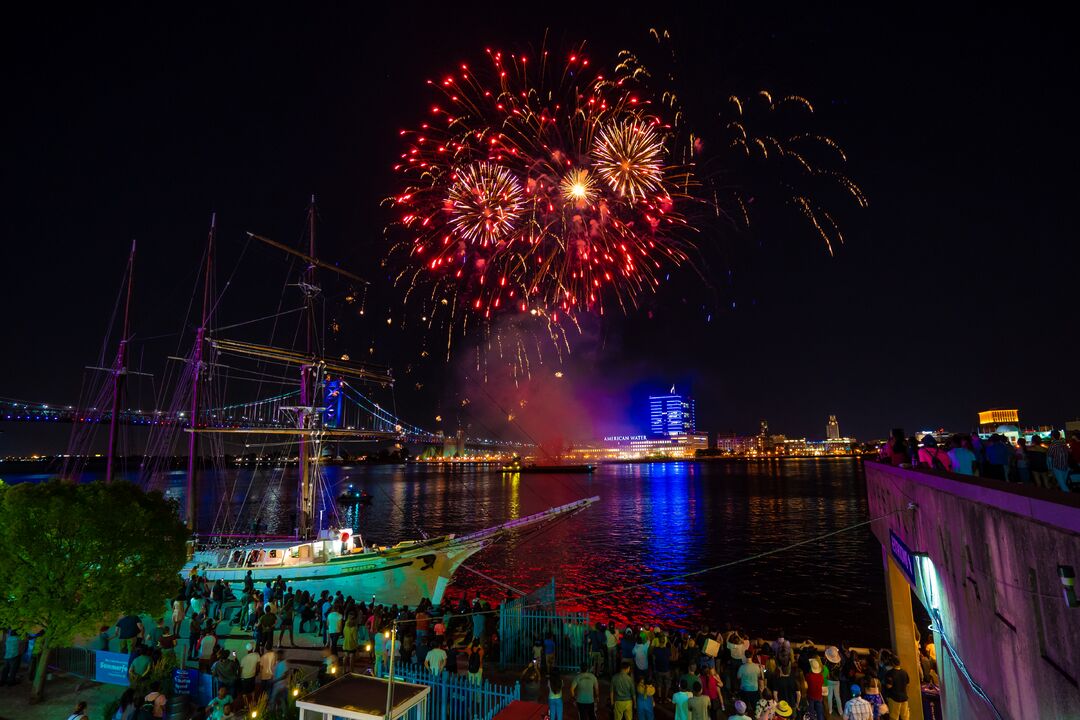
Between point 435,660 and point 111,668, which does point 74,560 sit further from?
point 435,660

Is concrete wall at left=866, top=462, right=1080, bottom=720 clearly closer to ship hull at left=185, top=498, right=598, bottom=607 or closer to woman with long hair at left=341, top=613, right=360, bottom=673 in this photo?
woman with long hair at left=341, top=613, right=360, bottom=673

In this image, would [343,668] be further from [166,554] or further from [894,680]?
[894,680]

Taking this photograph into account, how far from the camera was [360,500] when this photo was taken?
99.2m

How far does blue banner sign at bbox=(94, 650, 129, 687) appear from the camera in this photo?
12.2 metres

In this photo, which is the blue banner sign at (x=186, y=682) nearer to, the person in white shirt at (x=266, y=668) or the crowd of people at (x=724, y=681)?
the person in white shirt at (x=266, y=668)

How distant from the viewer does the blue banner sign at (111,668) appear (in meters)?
12.2

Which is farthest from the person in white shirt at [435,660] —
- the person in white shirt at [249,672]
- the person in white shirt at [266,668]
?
the person in white shirt at [249,672]

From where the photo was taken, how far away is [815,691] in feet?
35.5

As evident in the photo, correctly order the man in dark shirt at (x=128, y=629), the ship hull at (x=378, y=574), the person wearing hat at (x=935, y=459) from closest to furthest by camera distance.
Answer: the person wearing hat at (x=935, y=459) → the man in dark shirt at (x=128, y=629) → the ship hull at (x=378, y=574)

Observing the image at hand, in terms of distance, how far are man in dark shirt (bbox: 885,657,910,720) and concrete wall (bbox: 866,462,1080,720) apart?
711 mm

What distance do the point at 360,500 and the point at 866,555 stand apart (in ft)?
260

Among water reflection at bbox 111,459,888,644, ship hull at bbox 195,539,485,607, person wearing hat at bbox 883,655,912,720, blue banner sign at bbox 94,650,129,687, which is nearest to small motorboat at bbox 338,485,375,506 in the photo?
water reflection at bbox 111,459,888,644

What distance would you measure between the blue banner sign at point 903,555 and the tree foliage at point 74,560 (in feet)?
55.1

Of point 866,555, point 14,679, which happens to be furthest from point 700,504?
point 14,679
